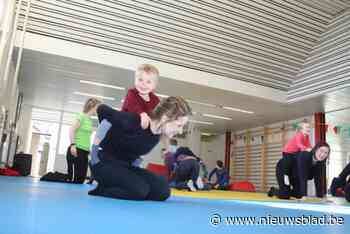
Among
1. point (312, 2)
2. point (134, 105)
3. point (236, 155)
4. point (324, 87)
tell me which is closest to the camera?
point (134, 105)

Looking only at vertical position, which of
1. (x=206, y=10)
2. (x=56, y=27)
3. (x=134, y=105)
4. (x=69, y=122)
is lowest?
(x=134, y=105)

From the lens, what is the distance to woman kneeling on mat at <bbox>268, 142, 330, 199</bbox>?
4.90m

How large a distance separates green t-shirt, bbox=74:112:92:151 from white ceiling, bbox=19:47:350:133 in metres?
2.31

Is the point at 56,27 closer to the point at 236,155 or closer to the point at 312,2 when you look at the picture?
the point at 312,2

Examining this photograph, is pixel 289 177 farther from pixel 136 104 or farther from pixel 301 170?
pixel 136 104

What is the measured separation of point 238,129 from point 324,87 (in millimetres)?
6282

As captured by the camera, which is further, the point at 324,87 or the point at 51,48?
the point at 324,87

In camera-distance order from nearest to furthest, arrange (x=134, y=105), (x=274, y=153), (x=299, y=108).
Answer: (x=134, y=105) → (x=299, y=108) → (x=274, y=153)

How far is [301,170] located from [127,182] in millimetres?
3453

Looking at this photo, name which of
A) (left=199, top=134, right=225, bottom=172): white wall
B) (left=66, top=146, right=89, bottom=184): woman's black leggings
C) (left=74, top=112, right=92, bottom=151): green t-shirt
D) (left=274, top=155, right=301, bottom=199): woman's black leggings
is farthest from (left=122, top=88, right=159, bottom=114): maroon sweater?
(left=199, top=134, right=225, bottom=172): white wall

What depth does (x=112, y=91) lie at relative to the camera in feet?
31.3

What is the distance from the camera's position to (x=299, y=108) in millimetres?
9391

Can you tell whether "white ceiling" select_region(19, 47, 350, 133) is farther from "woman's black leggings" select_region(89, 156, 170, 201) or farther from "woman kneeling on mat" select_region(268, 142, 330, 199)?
"woman's black leggings" select_region(89, 156, 170, 201)

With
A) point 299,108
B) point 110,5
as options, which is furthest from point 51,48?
point 299,108
